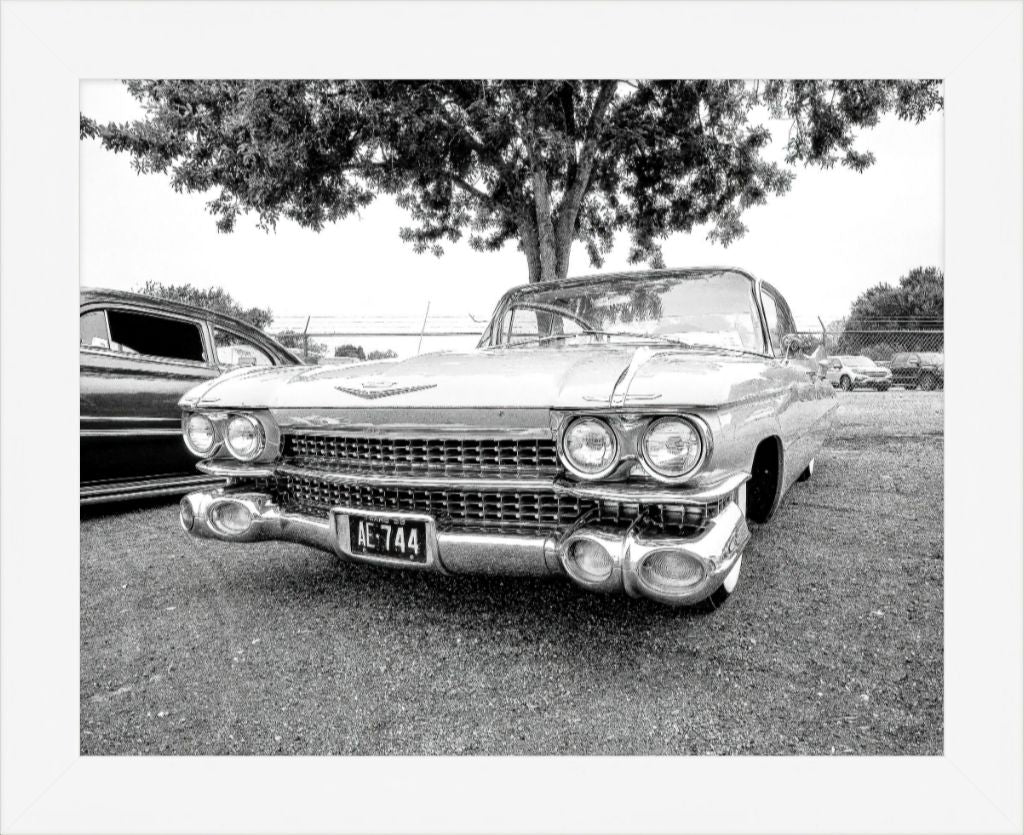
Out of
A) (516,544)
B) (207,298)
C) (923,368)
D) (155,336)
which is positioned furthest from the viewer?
(155,336)

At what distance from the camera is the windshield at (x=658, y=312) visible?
227 centimetres

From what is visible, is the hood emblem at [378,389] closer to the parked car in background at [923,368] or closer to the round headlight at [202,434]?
the round headlight at [202,434]

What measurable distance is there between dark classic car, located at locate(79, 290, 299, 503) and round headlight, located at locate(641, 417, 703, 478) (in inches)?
93.2

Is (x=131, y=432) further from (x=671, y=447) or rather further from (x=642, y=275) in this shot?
(x=671, y=447)

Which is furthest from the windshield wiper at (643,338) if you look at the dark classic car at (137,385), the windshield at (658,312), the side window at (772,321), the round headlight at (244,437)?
the dark classic car at (137,385)

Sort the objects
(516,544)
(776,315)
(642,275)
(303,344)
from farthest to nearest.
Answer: (303,344), (776,315), (642,275), (516,544)

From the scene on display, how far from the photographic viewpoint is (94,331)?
3.00m

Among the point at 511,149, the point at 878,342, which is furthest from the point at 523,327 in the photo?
the point at 878,342

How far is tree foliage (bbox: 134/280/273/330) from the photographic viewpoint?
293cm

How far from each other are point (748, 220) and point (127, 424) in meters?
3.32

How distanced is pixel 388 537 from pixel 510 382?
0.53m

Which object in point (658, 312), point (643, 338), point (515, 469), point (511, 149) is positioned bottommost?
point (515, 469)
